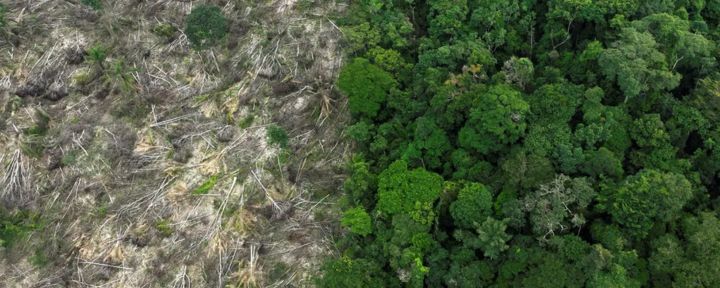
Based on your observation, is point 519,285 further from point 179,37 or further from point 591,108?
point 179,37

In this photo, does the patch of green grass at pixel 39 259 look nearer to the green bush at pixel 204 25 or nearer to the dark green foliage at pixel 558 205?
the green bush at pixel 204 25

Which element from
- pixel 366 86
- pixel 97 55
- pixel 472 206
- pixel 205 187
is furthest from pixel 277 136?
pixel 97 55

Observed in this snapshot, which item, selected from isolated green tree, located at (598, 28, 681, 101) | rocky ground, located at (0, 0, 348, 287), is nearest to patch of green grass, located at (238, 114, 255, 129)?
rocky ground, located at (0, 0, 348, 287)

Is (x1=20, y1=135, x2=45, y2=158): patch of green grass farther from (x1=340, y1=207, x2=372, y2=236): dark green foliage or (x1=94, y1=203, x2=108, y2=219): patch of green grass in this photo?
(x1=340, y1=207, x2=372, y2=236): dark green foliage

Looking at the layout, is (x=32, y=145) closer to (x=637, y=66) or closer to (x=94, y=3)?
(x=94, y=3)

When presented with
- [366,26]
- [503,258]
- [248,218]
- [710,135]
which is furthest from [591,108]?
[248,218]

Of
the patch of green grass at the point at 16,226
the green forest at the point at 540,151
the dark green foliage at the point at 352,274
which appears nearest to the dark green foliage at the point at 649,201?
the green forest at the point at 540,151
